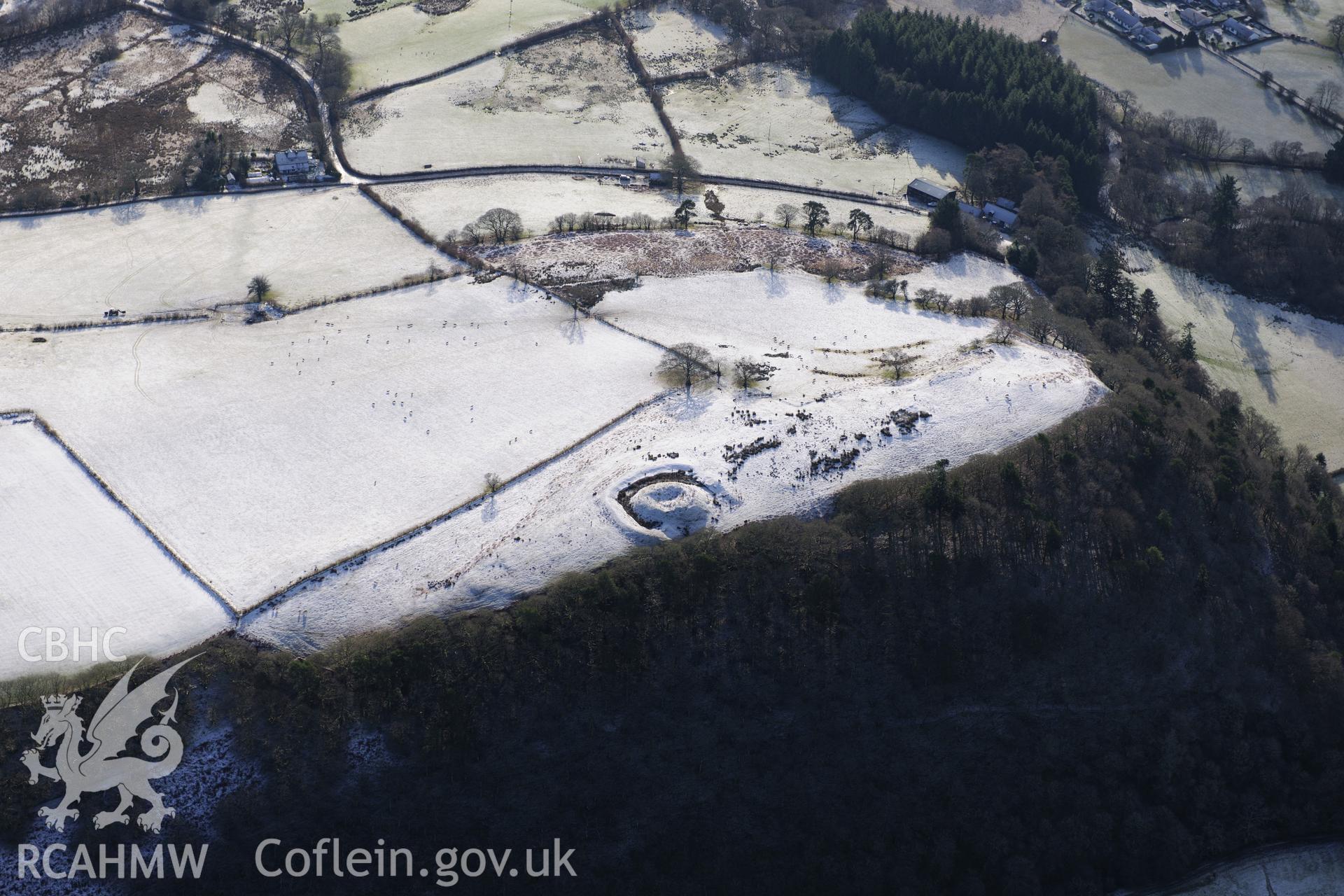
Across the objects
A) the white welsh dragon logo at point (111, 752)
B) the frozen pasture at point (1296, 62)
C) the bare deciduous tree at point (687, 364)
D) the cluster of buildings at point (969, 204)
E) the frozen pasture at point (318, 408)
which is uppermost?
the frozen pasture at point (1296, 62)

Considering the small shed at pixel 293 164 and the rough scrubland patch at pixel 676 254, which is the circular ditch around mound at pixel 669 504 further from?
the small shed at pixel 293 164

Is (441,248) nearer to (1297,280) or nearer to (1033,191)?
(1033,191)

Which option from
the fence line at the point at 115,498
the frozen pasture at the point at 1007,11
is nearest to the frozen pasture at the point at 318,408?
the fence line at the point at 115,498

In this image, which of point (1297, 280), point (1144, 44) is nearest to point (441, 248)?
point (1297, 280)

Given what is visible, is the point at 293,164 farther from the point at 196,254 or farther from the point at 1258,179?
the point at 1258,179

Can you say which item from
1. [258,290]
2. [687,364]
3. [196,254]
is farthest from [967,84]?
[196,254]

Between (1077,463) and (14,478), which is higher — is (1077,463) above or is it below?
above

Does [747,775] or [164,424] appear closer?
[747,775]

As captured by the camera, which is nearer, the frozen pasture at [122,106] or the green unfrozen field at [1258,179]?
the frozen pasture at [122,106]
